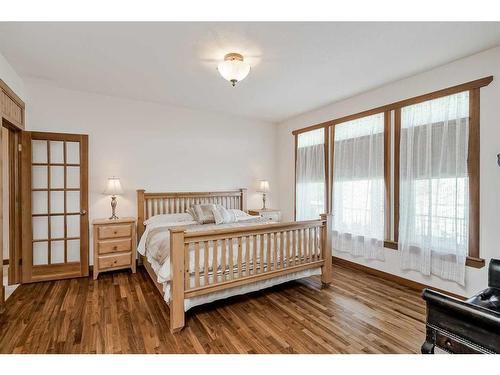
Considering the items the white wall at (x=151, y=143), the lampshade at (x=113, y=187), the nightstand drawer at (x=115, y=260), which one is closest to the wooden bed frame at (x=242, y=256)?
the nightstand drawer at (x=115, y=260)

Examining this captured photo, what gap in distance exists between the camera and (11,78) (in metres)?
2.95

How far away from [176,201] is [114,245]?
3.76ft

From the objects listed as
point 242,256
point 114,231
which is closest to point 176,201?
point 114,231

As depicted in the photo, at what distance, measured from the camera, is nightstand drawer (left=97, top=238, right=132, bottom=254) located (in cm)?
348

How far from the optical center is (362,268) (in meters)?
3.74

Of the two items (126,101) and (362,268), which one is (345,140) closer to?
(362,268)

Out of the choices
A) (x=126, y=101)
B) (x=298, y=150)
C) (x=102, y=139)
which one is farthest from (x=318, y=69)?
(x=102, y=139)

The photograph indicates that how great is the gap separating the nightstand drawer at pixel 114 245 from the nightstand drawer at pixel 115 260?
7cm

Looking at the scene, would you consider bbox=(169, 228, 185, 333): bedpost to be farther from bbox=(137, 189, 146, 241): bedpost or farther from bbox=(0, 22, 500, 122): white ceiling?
bbox=(137, 189, 146, 241): bedpost

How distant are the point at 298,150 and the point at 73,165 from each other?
12.1 feet

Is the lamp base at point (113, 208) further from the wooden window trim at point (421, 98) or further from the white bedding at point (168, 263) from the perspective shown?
the wooden window trim at point (421, 98)

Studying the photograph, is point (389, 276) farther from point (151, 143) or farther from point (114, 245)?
point (151, 143)

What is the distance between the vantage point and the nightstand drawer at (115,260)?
11.4ft

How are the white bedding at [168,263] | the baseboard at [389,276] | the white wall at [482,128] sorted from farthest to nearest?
the baseboard at [389,276]
the white wall at [482,128]
the white bedding at [168,263]
